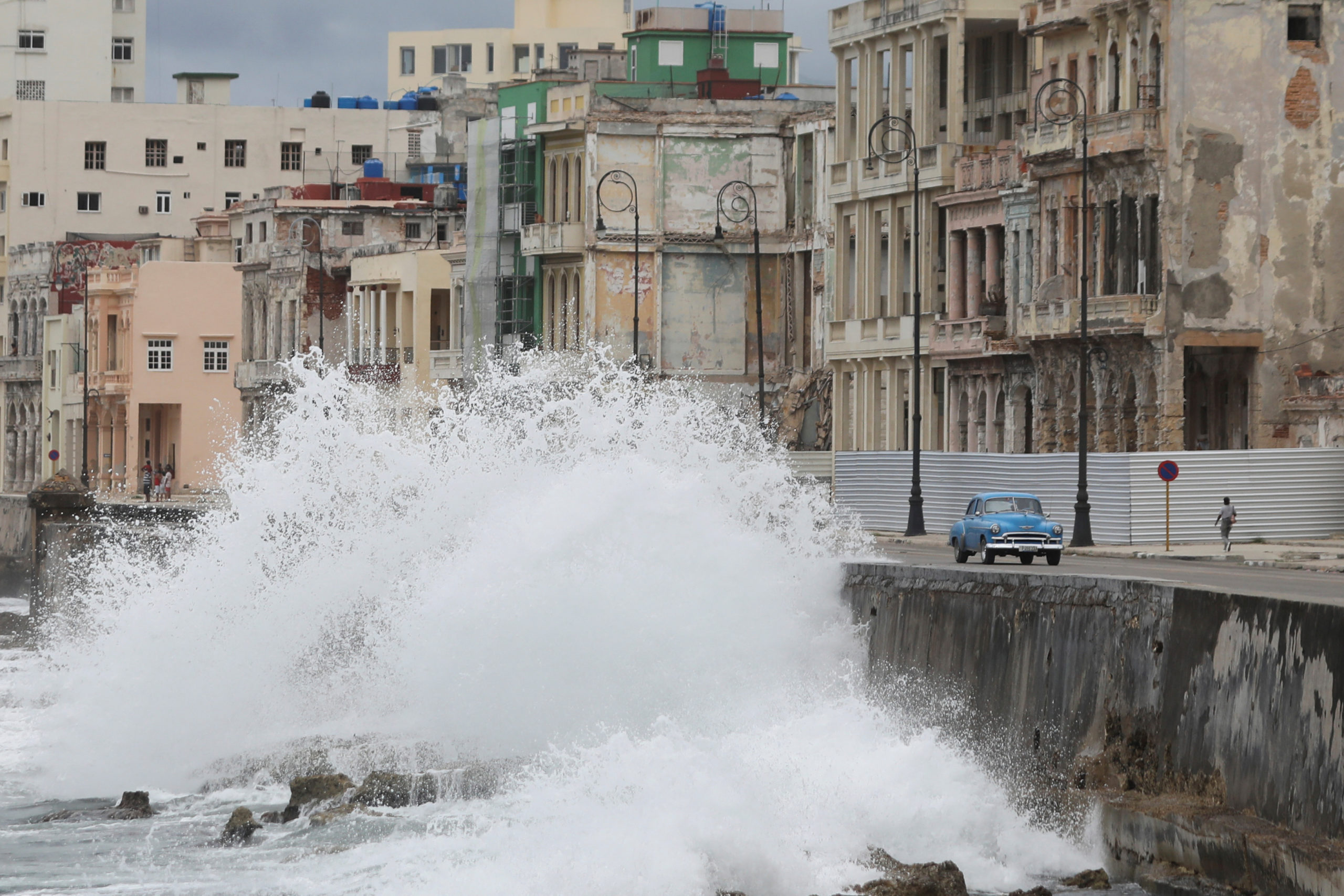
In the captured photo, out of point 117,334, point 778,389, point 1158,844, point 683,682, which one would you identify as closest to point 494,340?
point 778,389

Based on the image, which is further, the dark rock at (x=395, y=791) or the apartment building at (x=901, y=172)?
the apartment building at (x=901, y=172)

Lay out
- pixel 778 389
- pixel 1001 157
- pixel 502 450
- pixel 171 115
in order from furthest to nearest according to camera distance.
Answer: pixel 171 115
pixel 778 389
pixel 1001 157
pixel 502 450

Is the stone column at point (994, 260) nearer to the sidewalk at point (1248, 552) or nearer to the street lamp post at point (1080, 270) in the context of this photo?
the street lamp post at point (1080, 270)

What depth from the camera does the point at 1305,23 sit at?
5225 cm

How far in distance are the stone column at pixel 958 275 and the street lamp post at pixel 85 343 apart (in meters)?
34.3

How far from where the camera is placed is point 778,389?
245 ft

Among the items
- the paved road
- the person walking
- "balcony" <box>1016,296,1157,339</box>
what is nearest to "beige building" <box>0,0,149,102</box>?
"balcony" <box>1016,296,1157,339</box>

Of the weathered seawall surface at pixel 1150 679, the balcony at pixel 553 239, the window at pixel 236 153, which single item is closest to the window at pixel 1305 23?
the weathered seawall surface at pixel 1150 679

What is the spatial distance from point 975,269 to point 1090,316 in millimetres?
7939

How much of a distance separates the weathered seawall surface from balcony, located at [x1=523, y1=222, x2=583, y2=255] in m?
49.4

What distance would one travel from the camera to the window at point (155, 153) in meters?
118

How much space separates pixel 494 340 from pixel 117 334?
27.2 meters

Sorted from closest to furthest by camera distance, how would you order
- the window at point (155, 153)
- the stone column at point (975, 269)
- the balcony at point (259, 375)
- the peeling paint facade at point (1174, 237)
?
the peeling paint facade at point (1174, 237), the stone column at point (975, 269), the balcony at point (259, 375), the window at point (155, 153)

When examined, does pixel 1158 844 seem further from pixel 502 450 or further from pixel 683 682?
pixel 502 450
